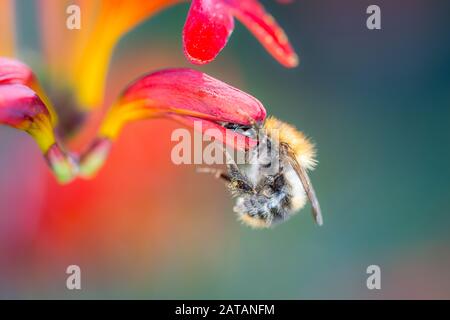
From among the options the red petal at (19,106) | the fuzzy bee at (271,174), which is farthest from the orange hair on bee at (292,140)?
the red petal at (19,106)

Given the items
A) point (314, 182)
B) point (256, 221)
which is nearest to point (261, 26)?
point (256, 221)

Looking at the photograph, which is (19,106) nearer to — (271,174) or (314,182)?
(271,174)

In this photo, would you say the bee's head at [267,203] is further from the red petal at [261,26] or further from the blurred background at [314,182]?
the blurred background at [314,182]

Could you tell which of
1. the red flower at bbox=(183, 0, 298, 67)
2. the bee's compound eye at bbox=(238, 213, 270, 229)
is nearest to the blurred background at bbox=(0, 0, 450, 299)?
the bee's compound eye at bbox=(238, 213, 270, 229)

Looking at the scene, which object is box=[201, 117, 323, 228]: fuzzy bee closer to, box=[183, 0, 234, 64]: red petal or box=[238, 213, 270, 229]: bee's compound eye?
box=[238, 213, 270, 229]: bee's compound eye

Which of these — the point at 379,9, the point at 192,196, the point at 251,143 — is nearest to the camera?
the point at 251,143

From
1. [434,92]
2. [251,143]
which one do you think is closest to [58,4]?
[251,143]
